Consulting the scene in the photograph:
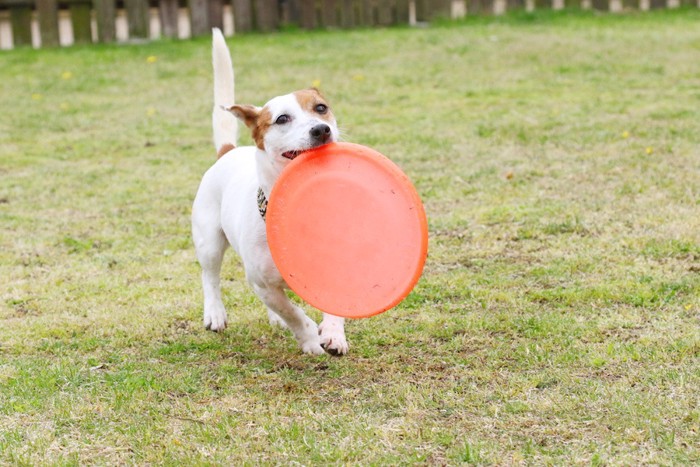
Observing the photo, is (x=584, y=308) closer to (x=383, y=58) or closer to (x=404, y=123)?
(x=404, y=123)

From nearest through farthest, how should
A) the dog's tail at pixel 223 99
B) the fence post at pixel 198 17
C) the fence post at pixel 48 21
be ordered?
the dog's tail at pixel 223 99 → the fence post at pixel 48 21 → the fence post at pixel 198 17

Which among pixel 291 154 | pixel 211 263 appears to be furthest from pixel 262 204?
pixel 211 263

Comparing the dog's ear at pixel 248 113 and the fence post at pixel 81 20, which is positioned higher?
the fence post at pixel 81 20

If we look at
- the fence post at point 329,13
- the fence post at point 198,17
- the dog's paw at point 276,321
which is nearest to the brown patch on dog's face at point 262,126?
the dog's paw at point 276,321

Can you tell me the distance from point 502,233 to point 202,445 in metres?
3.33

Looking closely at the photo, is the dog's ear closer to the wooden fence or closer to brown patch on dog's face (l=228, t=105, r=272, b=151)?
brown patch on dog's face (l=228, t=105, r=272, b=151)

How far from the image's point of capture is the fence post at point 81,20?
14219 millimetres

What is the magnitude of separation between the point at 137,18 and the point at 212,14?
1064 millimetres

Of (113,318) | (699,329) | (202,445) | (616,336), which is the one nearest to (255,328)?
(113,318)

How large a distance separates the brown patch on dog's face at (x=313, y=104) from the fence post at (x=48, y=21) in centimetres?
1019

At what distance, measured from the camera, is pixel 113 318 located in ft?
18.1

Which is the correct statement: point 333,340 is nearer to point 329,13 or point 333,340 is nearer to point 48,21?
point 48,21

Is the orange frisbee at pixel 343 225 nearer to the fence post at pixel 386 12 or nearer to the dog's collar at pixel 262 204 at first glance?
the dog's collar at pixel 262 204

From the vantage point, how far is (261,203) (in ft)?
15.1
